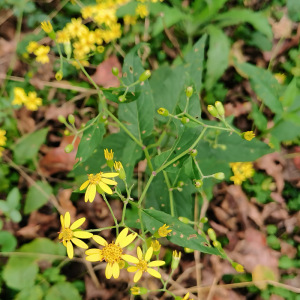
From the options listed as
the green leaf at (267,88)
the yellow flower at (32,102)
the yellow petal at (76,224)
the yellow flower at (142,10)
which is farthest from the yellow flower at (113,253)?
the yellow flower at (142,10)

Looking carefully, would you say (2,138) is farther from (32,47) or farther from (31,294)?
(31,294)

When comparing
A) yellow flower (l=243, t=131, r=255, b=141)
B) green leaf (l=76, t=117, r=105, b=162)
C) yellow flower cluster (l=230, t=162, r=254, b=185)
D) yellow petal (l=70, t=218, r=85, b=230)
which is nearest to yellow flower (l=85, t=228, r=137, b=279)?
yellow petal (l=70, t=218, r=85, b=230)

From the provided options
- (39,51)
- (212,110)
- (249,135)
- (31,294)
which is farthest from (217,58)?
(31,294)

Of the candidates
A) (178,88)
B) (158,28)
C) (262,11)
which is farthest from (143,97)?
(262,11)

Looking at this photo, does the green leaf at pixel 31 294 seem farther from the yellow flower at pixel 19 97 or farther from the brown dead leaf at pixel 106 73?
the brown dead leaf at pixel 106 73

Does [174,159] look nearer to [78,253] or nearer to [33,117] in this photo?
[78,253]

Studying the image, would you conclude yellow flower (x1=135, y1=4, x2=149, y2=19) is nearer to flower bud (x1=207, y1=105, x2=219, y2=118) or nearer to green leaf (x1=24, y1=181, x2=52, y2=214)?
flower bud (x1=207, y1=105, x2=219, y2=118)
